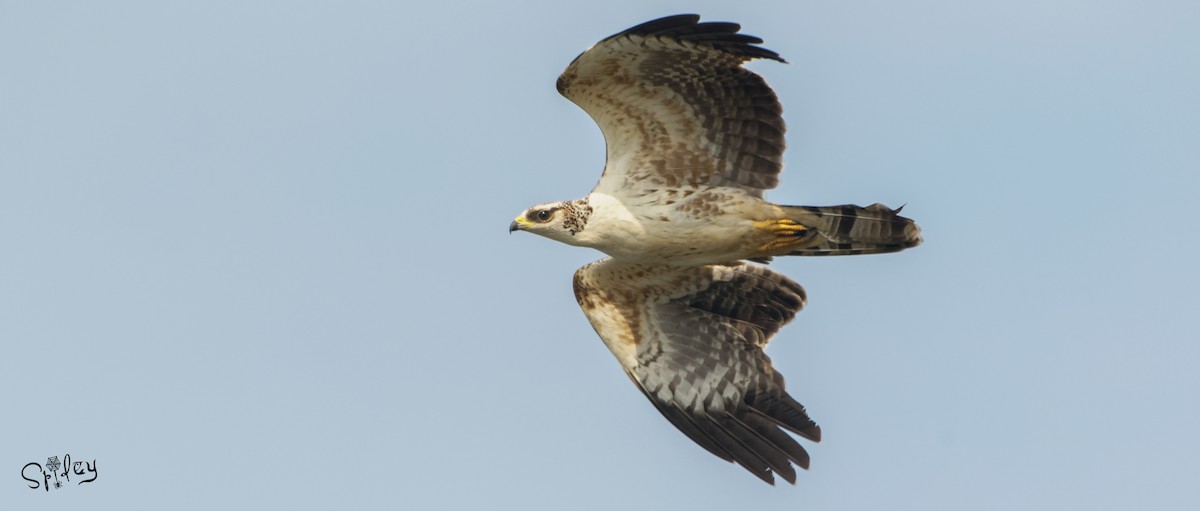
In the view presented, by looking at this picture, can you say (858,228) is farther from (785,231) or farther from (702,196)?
(702,196)

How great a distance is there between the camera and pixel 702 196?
15070 millimetres

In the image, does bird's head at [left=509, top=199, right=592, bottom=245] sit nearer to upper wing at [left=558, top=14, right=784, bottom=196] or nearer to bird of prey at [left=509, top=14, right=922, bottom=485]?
bird of prey at [left=509, top=14, right=922, bottom=485]

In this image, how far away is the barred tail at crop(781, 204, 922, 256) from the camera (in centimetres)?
1473

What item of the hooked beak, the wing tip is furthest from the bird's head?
the wing tip

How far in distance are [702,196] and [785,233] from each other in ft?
2.84

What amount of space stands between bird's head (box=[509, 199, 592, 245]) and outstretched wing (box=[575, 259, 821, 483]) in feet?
5.70

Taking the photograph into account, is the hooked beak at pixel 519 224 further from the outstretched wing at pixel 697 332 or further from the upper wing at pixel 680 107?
the outstretched wing at pixel 697 332

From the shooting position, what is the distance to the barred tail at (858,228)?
48.3 ft

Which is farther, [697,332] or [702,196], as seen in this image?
[697,332]

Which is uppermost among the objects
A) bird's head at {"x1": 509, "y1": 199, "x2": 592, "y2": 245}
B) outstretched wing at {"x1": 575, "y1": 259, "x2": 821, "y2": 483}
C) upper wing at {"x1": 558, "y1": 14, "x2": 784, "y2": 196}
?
upper wing at {"x1": 558, "y1": 14, "x2": 784, "y2": 196}

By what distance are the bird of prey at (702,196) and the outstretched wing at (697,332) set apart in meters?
0.03

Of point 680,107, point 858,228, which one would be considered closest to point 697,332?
point 858,228

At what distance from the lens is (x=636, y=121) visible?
593 inches

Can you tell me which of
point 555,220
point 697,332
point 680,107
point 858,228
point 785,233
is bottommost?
point 697,332
